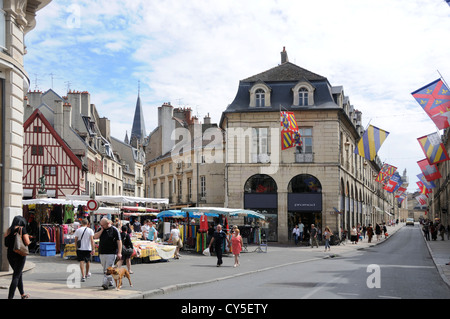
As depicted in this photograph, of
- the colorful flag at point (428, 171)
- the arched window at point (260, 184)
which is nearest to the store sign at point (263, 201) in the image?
the arched window at point (260, 184)

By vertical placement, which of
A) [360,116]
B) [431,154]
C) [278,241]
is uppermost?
[360,116]

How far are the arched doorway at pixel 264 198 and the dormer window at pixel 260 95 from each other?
5017 millimetres

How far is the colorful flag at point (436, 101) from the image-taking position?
71.9 feet

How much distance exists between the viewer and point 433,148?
34.0 metres

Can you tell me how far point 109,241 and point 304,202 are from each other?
26.2m

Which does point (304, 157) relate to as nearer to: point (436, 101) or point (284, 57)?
point (284, 57)

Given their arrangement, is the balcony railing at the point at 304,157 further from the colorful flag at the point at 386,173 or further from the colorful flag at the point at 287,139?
the colorful flag at the point at 386,173

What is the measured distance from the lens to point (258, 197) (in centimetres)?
3697

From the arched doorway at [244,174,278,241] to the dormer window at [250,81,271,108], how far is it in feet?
16.5

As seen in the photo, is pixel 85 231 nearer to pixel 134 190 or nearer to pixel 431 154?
pixel 431 154

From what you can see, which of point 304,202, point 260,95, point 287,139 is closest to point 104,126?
point 260,95
